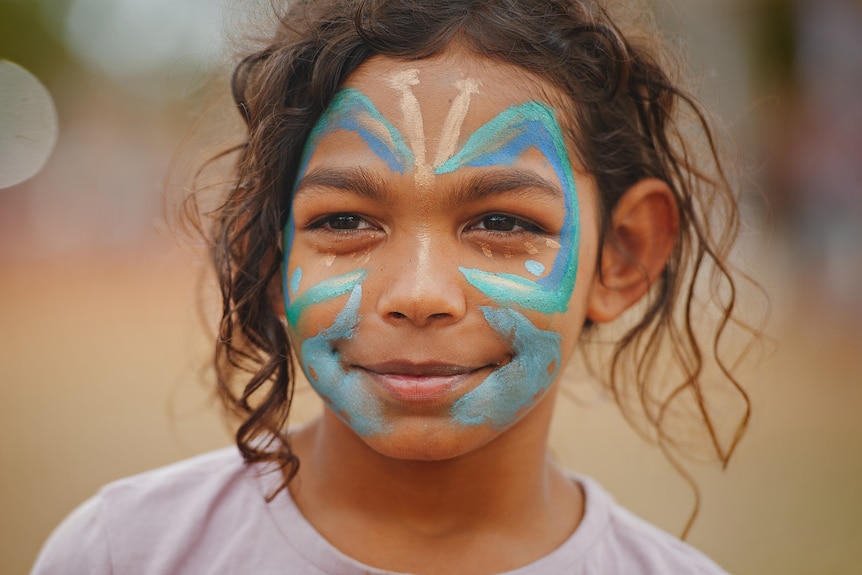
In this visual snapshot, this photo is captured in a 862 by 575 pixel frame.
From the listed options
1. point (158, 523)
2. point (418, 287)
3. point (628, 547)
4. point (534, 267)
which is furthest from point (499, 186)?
point (158, 523)

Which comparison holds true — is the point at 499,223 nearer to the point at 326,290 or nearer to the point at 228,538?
the point at 326,290

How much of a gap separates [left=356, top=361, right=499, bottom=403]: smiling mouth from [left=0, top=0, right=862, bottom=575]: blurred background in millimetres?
833

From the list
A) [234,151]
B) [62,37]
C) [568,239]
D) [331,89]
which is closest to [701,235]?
[568,239]

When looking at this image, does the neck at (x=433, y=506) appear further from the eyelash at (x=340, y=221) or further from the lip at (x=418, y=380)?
the eyelash at (x=340, y=221)

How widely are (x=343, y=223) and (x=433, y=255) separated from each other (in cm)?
24

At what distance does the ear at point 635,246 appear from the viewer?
222 centimetres

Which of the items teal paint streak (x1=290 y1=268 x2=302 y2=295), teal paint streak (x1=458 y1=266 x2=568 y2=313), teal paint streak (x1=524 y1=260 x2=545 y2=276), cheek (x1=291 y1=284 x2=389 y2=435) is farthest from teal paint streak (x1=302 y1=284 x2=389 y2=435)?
teal paint streak (x1=524 y1=260 x2=545 y2=276)

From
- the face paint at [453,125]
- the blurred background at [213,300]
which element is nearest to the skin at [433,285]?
the face paint at [453,125]

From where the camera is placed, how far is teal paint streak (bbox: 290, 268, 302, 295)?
6.48 ft

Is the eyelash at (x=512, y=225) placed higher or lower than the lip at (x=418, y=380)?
higher

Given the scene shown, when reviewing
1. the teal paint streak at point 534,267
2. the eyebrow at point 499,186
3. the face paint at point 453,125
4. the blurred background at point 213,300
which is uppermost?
the face paint at point 453,125

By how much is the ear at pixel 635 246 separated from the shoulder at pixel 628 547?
0.48 meters

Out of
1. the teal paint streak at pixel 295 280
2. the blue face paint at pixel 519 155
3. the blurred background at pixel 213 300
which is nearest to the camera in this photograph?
the blue face paint at pixel 519 155

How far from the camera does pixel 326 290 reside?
190 centimetres
